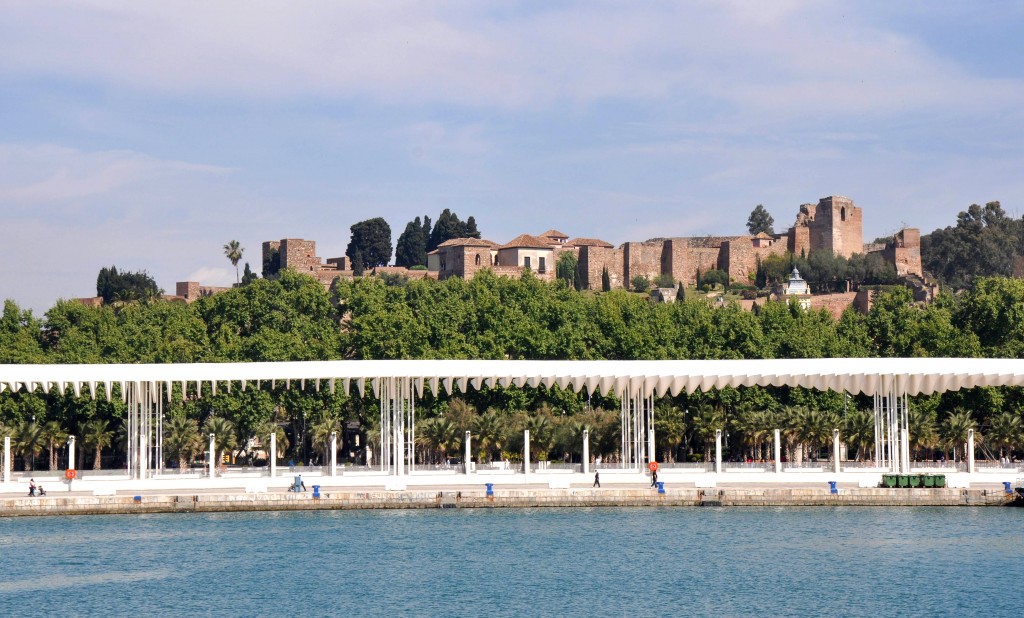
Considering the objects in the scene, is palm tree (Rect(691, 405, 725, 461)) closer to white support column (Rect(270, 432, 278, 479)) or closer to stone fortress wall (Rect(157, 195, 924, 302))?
white support column (Rect(270, 432, 278, 479))

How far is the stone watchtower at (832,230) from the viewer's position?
12938cm

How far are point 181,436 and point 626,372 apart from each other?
1636 cm

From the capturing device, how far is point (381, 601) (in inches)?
1265

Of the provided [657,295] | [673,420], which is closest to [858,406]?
[673,420]

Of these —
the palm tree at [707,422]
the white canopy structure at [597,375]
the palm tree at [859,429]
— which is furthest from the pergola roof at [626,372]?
the palm tree at [707,422]

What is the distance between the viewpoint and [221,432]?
5234 cm

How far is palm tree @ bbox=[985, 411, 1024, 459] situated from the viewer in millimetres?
50656

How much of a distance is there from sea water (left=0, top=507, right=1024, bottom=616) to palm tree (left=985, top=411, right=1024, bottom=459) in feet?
27.6

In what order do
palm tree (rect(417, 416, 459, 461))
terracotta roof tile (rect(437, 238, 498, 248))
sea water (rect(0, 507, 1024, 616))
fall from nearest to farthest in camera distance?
sea water (rect(0, 507, 1024, 616)) < palm tree (rect(417, 416, 459, 461)) < terracotta roof tile (rect(437, 238, 498, 248))

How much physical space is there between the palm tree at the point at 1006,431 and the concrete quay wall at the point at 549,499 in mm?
7839

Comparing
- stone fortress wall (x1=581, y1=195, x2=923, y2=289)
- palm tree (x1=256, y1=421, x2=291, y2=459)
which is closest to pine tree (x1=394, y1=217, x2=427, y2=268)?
stone fortress wall (x1=581, y1=195, x2=923, y2=289)

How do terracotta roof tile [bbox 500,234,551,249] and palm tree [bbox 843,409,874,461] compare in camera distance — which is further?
terracotta roof tile [bbox 500,234,551,249]

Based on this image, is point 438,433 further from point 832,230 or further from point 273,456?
point 832,230

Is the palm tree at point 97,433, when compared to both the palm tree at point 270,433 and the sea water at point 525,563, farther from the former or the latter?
the sea water at point 525,563
